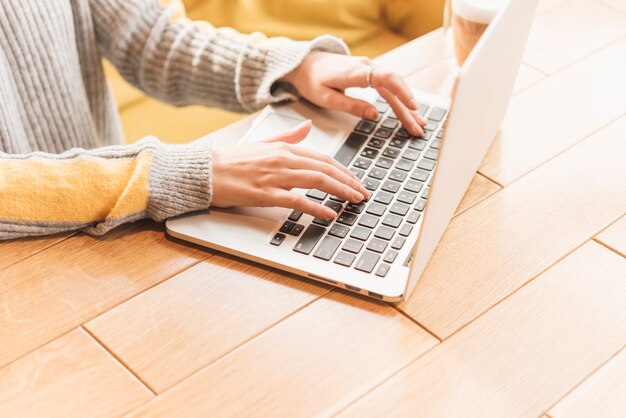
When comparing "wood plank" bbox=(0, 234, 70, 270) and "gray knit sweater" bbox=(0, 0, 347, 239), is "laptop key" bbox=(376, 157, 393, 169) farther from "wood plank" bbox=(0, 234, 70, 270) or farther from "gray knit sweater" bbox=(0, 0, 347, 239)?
"wood plank" bbox=(0, 234, 70, 270)

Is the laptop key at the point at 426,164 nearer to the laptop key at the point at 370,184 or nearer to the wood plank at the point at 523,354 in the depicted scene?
the laptop key at the point at 370,184

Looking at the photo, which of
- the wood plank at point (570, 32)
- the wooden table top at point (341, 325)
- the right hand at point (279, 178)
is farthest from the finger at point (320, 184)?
the wood plank at point (570, 32)

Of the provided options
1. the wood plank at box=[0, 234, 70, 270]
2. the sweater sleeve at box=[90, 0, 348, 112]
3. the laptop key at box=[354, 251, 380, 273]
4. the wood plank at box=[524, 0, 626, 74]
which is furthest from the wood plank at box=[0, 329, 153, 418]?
the wood plank at box=[524, 0, 626, 74]

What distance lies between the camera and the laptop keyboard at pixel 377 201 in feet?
2.35

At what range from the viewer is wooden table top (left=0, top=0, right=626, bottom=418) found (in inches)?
23.9

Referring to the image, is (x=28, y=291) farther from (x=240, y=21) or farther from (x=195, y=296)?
(x=240, y=21)

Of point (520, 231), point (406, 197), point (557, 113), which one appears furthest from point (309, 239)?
point (557, 113)

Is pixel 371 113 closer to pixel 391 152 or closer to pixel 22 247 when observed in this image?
pixel 391 152

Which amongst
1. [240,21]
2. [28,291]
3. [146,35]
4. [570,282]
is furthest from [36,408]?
[240,21]

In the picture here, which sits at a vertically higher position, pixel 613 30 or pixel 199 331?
pixel 613 30

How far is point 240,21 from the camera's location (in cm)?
163

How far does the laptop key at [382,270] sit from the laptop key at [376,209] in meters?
0.07

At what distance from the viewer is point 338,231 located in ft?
2.41

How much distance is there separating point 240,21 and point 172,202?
3.17 ft
